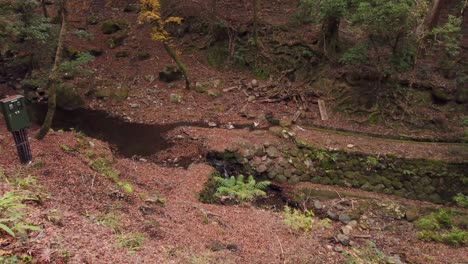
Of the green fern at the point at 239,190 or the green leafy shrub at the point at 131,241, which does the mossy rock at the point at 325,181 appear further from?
the green leafy shrub at the point at 131,241

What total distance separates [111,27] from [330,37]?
12.2m

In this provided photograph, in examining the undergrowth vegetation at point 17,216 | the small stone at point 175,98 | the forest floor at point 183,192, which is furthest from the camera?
the small stone at point 175,98

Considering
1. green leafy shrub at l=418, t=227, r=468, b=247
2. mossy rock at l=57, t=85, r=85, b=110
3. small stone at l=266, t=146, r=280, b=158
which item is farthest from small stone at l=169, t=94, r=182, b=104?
green leafy shrub at l=418, t=227, r=468, b=247

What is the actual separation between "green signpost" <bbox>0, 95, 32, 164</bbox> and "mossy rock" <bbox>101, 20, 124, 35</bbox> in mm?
13514

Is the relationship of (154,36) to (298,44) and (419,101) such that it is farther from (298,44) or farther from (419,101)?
(419,101)

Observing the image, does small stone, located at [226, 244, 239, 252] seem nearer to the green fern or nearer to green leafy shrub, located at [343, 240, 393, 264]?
green leafy shrub, located at [343, 240, 393, 264]

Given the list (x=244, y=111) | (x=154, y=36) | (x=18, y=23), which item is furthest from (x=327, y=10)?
(x=18, y=23)

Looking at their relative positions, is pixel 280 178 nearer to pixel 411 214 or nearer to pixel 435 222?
pixel 411 214

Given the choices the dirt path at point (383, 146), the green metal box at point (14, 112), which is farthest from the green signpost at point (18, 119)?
the dirt path at point (383, 146)

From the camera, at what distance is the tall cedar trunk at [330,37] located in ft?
54.3

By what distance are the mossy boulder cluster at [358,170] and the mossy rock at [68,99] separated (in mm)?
7974

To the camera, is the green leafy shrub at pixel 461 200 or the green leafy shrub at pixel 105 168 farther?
the green leafy shrub at pixel 461 200

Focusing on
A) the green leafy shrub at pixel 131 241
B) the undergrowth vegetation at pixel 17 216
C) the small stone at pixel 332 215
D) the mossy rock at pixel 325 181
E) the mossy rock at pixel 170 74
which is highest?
the undergrowth vegetation at pixel 17 216

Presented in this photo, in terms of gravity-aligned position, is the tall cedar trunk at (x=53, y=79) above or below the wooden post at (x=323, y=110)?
above
